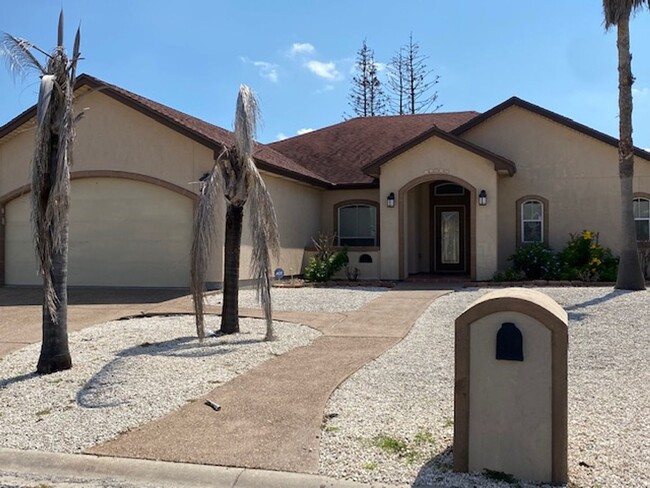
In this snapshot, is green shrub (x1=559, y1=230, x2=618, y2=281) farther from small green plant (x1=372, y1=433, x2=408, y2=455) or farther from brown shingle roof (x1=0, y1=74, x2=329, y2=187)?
small green plant (x1=372, y1=433, x2=408, y2=455)

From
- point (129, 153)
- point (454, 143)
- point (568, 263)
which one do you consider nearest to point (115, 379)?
point (129, 153)

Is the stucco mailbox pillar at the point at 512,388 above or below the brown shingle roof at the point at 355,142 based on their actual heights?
below

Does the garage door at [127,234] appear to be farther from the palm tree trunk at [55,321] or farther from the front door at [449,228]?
the front door at [449,228]

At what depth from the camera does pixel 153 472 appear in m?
4.90

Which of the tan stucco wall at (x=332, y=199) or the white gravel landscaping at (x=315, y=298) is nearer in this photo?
the white gravel landscaping at (x=315, y=298)

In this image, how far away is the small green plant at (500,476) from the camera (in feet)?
14.9

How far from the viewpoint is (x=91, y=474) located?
498cm

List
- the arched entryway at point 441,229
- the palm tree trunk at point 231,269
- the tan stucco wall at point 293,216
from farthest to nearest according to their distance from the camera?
the arched entryway at point 441,229 < the tan stucco wall at point 293,216 < the palm tree trunk at point 231,269

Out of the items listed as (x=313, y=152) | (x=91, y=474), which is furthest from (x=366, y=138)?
(x=91, y=474)

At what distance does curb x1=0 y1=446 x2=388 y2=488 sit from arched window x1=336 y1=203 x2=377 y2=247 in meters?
16.7

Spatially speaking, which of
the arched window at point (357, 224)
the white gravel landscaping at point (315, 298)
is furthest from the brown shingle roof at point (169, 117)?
the arched window at point (357, 224)

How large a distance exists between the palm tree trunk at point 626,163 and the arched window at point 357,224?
833 cm

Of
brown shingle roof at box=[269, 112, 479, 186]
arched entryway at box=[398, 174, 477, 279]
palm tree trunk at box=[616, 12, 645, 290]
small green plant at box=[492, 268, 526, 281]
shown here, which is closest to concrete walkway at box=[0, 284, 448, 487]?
palm tree trunk at box=[616, 12, 645, 290]

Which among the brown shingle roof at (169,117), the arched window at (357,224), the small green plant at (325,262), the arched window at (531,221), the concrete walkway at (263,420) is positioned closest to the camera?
the concrete walkway at (263,420)
